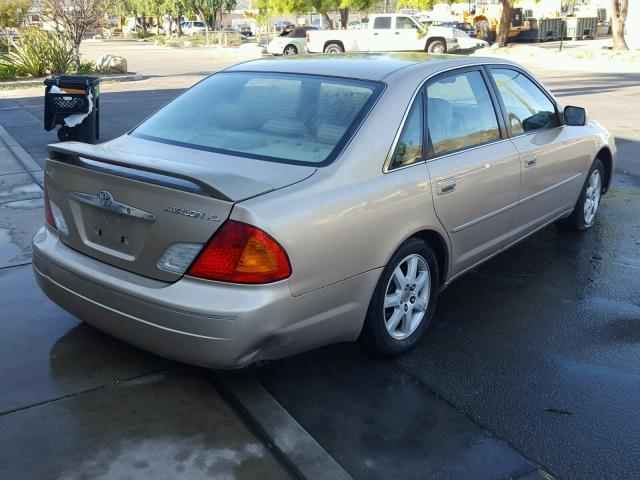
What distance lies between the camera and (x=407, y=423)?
327 cm

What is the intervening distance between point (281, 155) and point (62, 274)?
1.27m

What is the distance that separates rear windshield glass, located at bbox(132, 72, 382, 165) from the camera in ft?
12.0

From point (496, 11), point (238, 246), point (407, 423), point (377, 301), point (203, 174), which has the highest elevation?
point (496, 11)

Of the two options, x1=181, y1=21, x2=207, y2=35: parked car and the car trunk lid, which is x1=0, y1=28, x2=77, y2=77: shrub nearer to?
the car trunk lid

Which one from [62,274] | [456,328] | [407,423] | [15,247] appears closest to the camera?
[407,423]

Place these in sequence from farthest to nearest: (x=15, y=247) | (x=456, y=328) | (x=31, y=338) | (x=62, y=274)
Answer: (x=15, y=247) → (x=456, y=328) → (x=31, y=338) → (x=62, y=274)

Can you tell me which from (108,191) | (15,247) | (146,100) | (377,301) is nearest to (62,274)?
(108,191)

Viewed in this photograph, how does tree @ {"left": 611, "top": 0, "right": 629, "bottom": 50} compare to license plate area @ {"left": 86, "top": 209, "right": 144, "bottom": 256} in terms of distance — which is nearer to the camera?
license plate area @ {"left": 86, "top": 209, "right": 144, "bottom": 256}

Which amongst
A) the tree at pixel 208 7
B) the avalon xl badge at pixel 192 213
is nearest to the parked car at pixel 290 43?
the tree at pixel 208 7

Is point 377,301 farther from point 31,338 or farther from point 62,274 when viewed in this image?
point 31,338

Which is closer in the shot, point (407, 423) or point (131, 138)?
point (407, 423)

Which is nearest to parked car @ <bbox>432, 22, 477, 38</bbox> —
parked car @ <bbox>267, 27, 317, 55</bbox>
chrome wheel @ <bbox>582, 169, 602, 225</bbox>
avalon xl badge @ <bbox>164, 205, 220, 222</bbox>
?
parked car @ <bbox>267, 27, 317, 55</bbox>

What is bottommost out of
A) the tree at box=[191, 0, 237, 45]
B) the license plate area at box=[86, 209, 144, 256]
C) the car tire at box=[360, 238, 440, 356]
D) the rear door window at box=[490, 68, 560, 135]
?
the car tire at box=[360, 238, 440, 356]

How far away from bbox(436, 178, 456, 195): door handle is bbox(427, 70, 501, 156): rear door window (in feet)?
0.58
